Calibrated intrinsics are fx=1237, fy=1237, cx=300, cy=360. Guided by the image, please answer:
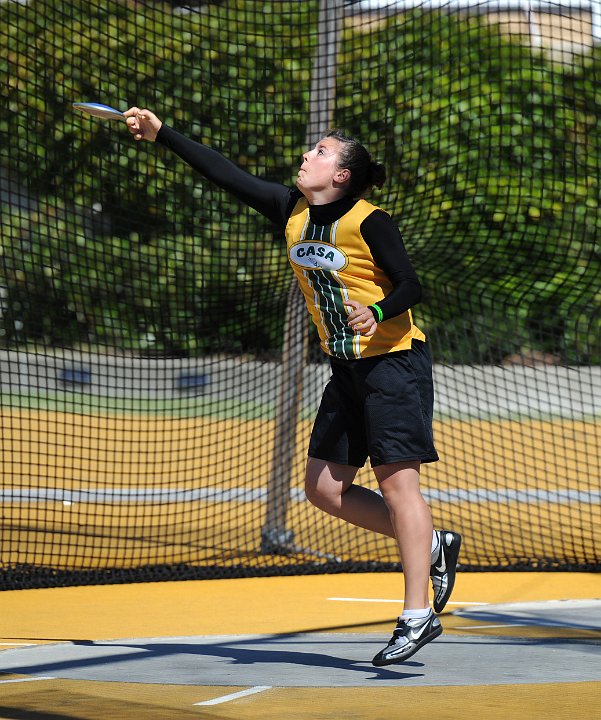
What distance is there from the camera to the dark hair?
14.4 feet

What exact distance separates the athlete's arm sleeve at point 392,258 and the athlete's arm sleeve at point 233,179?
0.40 metres

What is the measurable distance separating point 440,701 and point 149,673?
1079 mm

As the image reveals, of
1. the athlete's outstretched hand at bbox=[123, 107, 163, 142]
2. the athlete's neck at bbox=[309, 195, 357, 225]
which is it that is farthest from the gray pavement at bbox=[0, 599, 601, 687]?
the athlete's outstretched hand at bbox=[123, 107, 163, 142]

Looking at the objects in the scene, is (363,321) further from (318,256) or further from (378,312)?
(318,256)

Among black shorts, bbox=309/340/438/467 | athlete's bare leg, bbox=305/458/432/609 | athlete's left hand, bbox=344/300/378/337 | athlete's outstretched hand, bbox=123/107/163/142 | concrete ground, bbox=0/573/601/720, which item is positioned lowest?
concrete ground, bbox=0/573/601/720

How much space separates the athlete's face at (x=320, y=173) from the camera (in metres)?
4.34

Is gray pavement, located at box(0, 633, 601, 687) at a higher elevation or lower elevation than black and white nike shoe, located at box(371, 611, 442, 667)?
lower

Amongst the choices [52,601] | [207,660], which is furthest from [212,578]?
[207,660]

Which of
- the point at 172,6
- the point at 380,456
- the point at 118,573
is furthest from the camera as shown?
the point at 172,6

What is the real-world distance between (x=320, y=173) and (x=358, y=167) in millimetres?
155

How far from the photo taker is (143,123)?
4.53 m

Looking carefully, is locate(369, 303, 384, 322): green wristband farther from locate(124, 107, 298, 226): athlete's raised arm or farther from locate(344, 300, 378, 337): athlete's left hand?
locate(124, 107, 298, 226): athlete's raised arm

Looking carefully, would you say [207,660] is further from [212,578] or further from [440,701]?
[212,578]

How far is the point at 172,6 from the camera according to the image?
796 centimetres
